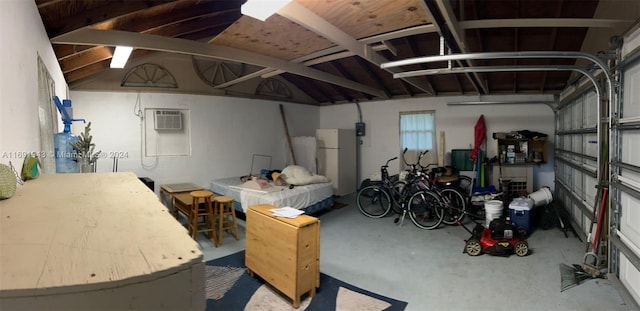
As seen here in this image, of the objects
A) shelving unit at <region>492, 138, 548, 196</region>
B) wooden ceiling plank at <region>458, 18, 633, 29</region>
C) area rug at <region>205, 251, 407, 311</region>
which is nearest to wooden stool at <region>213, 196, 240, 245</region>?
area rug at <region>205, 251, 407, 311</region>

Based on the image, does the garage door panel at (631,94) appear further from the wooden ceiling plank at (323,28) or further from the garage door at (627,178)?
the wooden ceiling plank at (323,28)

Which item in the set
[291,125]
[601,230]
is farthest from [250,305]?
[291,125]

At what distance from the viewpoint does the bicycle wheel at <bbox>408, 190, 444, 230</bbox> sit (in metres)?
4.88

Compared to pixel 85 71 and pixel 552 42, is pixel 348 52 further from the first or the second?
pixel 85 71

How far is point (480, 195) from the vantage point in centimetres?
515

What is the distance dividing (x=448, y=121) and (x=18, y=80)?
666cm

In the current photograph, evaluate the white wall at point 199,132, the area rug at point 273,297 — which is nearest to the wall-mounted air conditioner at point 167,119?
the white wall at point 199,132

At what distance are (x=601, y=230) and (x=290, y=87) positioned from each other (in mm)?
6443

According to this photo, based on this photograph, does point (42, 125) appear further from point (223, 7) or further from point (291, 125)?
point (291, 125)

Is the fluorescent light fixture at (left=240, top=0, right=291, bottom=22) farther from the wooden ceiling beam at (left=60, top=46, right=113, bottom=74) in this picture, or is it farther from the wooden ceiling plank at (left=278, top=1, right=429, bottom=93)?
the wooden ceiling beam at (left=60, top=46, right=113, bottom=74)

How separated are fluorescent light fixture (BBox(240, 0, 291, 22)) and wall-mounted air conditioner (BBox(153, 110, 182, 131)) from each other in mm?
4279

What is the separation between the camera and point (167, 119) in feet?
19.0

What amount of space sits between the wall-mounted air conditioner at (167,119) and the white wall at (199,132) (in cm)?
12

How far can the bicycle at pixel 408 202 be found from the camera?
16.4 feet
